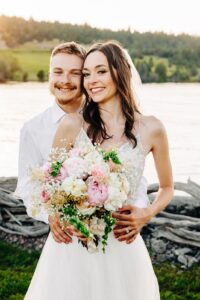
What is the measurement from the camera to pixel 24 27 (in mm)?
5527

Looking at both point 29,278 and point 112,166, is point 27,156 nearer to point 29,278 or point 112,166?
point 112,166

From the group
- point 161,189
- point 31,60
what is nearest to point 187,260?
point 31,60

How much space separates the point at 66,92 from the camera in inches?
127

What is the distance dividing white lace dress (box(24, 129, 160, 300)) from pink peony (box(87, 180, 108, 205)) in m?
0.40

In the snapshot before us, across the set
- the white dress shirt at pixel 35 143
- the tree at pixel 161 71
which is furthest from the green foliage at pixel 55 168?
the tree at pixel 161 71

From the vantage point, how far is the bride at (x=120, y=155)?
2.89 m

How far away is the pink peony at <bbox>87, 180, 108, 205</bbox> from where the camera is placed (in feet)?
8.09

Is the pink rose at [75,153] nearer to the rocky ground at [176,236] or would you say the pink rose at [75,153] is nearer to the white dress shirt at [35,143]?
the white dress shirt at [35,143]

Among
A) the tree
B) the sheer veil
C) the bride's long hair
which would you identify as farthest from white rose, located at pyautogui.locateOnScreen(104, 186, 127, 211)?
the tree

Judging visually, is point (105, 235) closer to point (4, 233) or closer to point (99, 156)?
point (99, 156)

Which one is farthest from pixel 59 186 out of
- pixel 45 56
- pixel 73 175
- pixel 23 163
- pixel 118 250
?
pixel 45 56

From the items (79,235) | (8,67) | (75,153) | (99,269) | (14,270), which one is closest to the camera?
(75,153)

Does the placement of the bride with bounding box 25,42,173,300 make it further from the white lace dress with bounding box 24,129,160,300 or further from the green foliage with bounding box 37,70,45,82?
the green foliage with bounding box 37,70,45,82

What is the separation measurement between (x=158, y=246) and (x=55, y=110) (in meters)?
2.40
